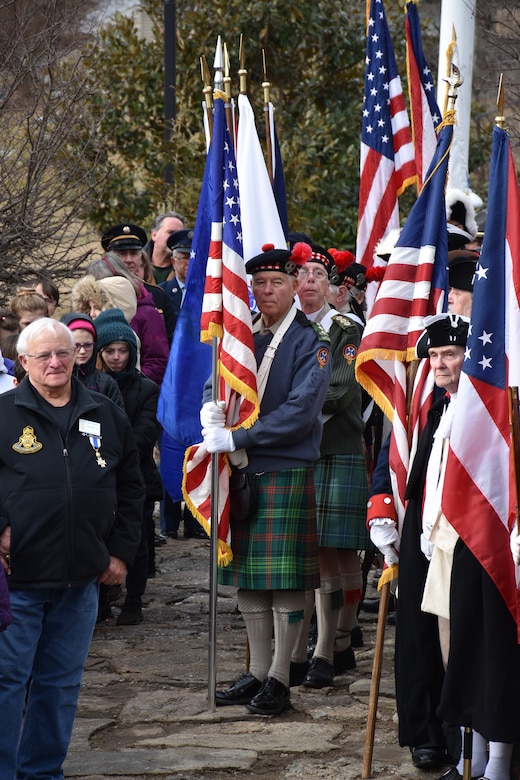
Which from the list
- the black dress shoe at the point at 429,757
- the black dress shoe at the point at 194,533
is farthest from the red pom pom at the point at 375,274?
the black dress shoe at the point at 194,533

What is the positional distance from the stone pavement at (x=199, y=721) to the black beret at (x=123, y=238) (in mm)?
3027

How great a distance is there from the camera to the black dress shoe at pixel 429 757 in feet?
18.6

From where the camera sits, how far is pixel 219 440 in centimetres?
648

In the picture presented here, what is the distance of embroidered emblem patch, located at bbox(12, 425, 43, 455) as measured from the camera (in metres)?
5.18

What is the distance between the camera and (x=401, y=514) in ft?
18.9

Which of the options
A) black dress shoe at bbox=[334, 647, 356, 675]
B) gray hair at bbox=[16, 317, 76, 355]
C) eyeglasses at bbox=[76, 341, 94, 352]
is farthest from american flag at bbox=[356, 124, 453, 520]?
eyeglasses at bbox=[76, 341, 94, 352]

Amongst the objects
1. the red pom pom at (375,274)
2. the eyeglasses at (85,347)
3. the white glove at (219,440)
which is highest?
the red pom pom at (375,274)

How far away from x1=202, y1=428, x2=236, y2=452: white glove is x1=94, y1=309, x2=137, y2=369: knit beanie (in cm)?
179

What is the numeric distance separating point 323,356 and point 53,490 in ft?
6.43

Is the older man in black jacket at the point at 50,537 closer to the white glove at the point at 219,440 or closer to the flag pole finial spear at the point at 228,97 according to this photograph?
the white glove at the point at 219,440

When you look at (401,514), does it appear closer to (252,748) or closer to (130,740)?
(252,748)

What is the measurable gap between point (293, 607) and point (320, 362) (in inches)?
51.4

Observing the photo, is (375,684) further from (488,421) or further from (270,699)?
(488,421)

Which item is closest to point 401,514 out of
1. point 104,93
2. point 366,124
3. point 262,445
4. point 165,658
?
point 262,445
